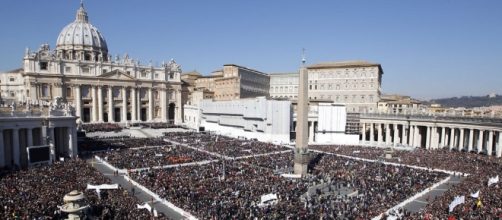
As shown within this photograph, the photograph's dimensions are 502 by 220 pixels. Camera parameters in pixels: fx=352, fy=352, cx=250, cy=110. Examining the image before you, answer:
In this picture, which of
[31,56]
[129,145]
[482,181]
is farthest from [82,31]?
[482,181]

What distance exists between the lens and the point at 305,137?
1294 inches

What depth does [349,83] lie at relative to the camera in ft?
268

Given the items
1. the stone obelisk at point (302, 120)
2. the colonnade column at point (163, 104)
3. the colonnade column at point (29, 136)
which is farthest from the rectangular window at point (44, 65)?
the stone obelisk at point (302, 120)

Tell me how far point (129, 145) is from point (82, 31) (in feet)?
214

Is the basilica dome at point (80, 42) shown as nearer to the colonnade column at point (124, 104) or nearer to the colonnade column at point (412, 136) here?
the colonnade column at point (124, 104)

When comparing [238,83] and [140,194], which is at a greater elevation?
[238,83]

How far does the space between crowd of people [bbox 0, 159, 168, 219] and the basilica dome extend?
7421 cm

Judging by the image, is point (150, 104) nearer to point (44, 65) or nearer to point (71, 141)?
point (44, 65)

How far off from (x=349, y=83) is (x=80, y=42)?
71.2m

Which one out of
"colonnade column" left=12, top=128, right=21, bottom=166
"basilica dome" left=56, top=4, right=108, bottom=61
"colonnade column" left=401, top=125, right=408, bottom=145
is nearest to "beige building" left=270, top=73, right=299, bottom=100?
"colonnade column" left=401, top=125, right=408, bottom=145

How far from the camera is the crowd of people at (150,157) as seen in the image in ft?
110

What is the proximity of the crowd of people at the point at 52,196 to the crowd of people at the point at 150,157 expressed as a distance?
20.2 feet

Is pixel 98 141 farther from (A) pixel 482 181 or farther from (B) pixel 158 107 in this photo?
(A) pixel 482 181

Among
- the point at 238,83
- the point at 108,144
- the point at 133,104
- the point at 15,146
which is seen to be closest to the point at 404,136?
the point at 238,83
